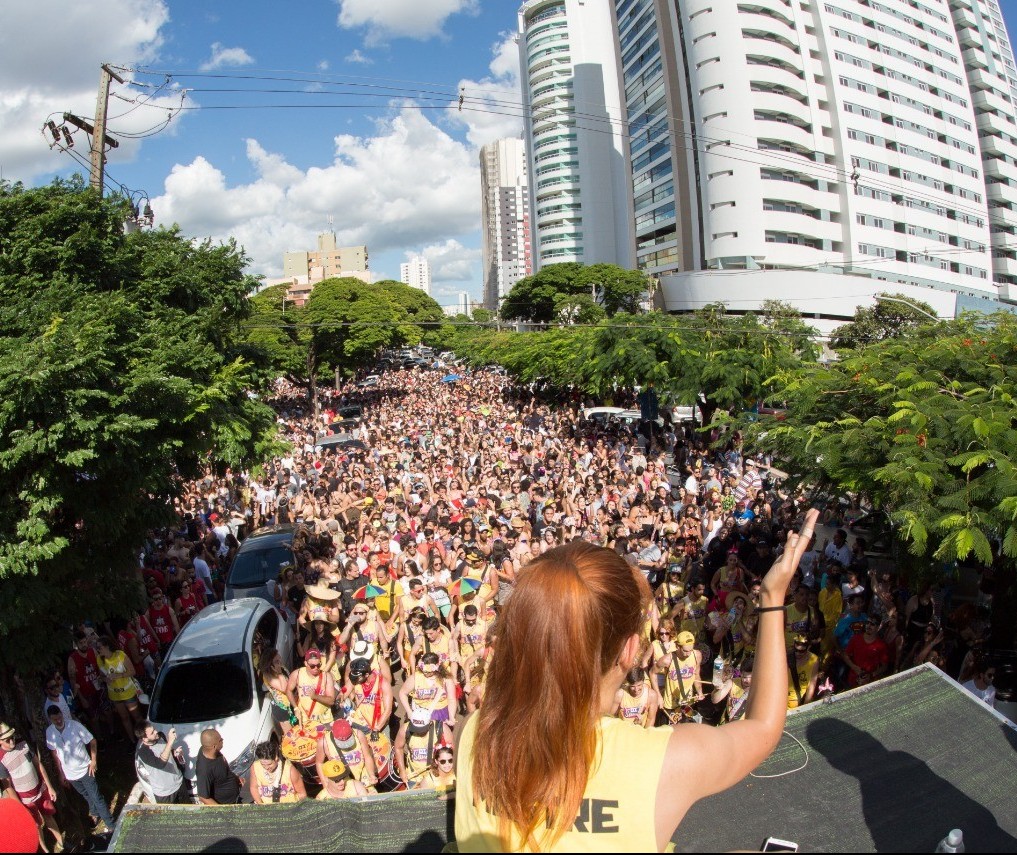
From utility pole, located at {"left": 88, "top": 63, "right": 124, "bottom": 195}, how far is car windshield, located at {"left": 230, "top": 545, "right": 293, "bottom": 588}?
6136mm

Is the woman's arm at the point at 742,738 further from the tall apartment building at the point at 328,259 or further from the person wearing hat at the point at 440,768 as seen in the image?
the tall apartment building at the point at 328,259

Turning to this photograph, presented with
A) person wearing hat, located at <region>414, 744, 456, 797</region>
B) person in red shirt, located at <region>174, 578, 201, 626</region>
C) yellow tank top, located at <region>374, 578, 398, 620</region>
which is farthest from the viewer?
person in red shirt, located at <region>174, 578, 201, 626</region>

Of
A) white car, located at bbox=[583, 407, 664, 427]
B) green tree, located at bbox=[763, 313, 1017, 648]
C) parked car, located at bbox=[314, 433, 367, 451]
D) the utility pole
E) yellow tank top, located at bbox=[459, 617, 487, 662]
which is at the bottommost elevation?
yellow tank top, located at bbox=[459, 617, 487, 662]

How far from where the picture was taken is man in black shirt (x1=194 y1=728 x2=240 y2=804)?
18.6ft

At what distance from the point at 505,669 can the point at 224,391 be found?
7524 mm

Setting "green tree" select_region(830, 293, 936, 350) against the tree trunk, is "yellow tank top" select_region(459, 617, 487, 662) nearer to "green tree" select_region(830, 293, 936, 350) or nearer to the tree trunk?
the tree trunk

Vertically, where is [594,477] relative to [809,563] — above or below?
above

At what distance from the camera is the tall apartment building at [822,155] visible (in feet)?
211

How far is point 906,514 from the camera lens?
20.7 feet

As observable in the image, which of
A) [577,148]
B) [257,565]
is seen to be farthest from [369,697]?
[577,148]

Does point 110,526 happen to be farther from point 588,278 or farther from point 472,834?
point 588,278

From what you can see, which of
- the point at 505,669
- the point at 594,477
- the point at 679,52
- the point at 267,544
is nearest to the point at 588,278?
the point at 679,52

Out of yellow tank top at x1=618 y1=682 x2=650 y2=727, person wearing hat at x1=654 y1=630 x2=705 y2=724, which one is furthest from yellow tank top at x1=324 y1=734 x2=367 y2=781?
person wearing hat at x1=654 y1=630 x2=705 y2=724

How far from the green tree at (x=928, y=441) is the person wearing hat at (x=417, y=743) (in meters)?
4.40
